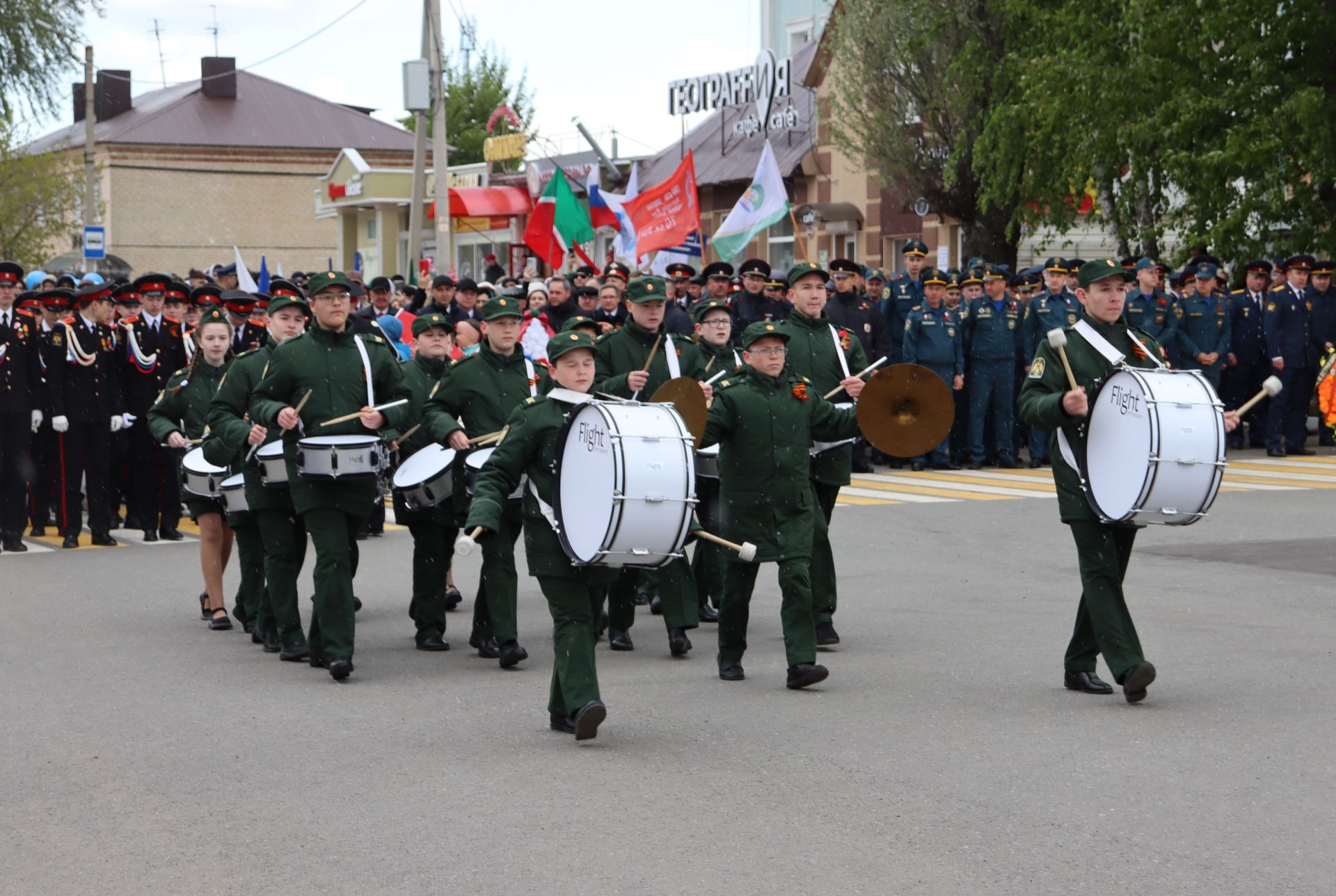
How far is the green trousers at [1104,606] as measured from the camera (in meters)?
8.42

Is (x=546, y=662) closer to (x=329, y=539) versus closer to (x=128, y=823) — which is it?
(x=329, y=539)

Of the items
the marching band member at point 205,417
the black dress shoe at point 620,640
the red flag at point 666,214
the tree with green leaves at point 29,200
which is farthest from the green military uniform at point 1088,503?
the tree with green leaves at point 29,200

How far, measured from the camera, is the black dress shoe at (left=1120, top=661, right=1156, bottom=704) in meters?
8.27

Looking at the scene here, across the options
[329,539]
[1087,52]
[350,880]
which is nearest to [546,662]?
[329,539]

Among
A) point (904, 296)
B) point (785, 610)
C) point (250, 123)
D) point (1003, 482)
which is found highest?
point (250, 123)

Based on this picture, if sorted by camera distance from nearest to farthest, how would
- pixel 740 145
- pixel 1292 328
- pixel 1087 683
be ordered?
1. pixel 1087 683
2. pixel 1292 328
3. pixel 740 145

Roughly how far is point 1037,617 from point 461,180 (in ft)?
156

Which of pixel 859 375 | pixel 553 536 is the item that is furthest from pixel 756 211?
pixel 553 536

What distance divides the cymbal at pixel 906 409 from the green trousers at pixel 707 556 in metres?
1.02

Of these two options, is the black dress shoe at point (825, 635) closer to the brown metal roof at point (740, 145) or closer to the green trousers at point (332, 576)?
the green trousers at point (332, 576)

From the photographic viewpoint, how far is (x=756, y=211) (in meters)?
25.8

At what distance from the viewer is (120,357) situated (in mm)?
15953

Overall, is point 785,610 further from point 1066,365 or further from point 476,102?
point 476,102

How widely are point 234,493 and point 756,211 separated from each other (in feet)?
53.3
